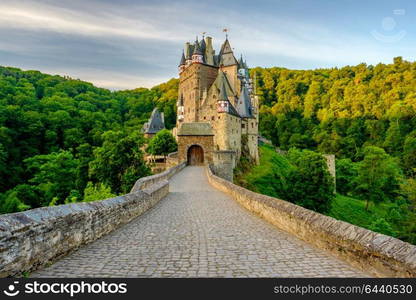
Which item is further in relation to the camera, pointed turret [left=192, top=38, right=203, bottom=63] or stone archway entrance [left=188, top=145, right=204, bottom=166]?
pointed turret [left=192, top=38, right=203, bottom=63]

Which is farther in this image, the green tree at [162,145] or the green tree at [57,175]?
the green tree at [162,145]

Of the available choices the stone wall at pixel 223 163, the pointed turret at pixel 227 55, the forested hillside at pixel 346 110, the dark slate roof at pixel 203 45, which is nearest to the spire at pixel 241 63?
the pointed turret at pixel 227 55

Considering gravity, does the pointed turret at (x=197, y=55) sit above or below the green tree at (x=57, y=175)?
above

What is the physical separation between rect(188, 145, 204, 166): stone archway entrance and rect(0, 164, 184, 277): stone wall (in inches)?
1099

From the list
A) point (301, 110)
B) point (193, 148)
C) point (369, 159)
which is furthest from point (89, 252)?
point (301, 110)

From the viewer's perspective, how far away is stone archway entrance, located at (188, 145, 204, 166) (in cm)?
3509

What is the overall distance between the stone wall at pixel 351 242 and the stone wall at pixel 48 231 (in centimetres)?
423

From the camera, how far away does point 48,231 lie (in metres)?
4.27

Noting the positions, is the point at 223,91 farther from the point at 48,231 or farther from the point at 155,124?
the point at 48,231

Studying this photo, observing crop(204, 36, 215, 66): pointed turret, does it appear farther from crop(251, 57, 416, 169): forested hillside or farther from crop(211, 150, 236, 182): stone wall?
crop(211, 150, 236, 182): stone wall

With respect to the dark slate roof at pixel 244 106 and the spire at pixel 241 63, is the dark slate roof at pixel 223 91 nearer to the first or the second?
the dark slate roof at pixel 244 106

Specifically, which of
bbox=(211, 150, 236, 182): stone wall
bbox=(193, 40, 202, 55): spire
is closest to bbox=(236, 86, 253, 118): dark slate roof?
bbox=(193, 40, 202, 55): spire

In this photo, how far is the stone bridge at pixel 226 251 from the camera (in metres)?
3.84

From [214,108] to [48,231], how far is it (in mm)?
40555
